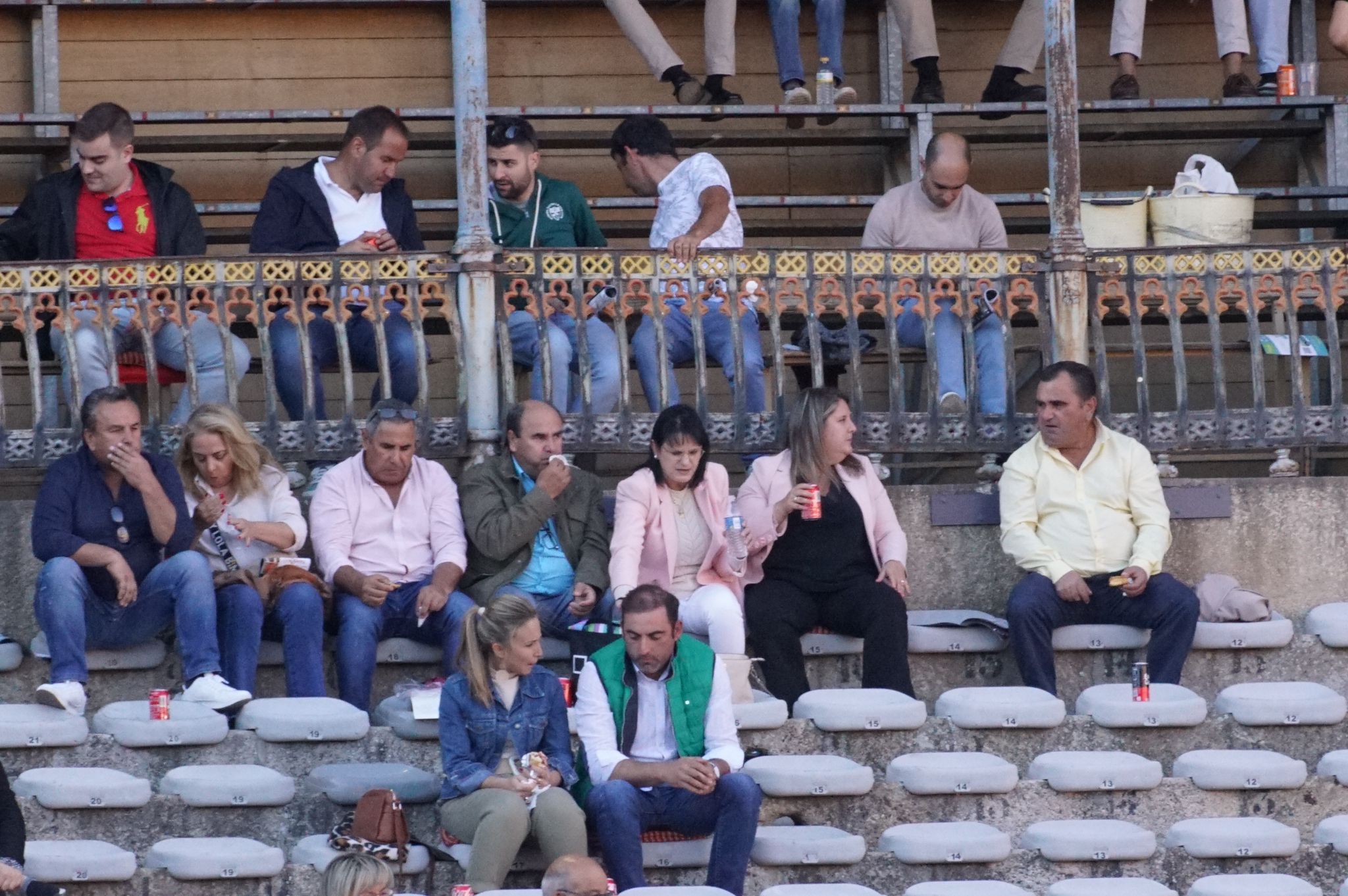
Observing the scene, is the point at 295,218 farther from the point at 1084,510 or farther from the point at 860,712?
the point at 1084,510

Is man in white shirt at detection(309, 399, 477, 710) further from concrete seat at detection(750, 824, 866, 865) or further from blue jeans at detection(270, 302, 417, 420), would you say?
concrete seat at detection(750, 824, 866, 865)

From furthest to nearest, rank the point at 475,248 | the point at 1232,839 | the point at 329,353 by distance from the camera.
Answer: the point at 329,353
the point at 475,248
the point at 1232,839

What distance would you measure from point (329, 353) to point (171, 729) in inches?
80.3

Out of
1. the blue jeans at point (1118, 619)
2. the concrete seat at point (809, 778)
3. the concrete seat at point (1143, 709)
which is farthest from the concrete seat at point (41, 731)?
the concrete seat at point (1143, 709)

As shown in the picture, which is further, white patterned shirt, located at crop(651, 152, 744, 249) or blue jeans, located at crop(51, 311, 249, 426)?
white patterned shirt, located at crop(651, 152, 744, 249)

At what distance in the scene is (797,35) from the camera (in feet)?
35.8

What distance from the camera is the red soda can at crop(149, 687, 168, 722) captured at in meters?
7.62

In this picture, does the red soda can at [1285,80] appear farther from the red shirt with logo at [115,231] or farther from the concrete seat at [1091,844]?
the red shirt with logo at [115,231]

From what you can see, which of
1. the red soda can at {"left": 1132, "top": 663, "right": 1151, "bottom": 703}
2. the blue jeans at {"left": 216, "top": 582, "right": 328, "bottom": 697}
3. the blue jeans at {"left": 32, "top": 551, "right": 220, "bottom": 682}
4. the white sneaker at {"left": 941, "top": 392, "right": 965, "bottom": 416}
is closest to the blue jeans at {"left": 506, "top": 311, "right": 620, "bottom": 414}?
the white sneaker at {"left": 941, "top": 392, "right": 965, "bottom": 416}

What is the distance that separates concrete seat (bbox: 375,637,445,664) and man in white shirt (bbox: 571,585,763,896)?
1.08 m

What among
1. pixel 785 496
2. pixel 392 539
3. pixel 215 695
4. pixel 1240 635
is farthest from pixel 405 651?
pixel 1240 635

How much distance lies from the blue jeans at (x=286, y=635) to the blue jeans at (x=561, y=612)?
2.35 ft

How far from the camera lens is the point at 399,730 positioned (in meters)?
7.67

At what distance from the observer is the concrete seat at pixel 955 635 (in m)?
8.56
